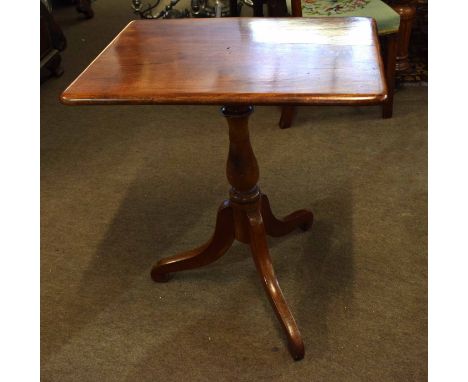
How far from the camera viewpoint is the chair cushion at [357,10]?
6.74 ft

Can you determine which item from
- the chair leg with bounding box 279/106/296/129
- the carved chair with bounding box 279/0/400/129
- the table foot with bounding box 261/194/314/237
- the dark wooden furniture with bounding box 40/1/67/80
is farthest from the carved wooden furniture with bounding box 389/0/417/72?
the dark wooden furniture with bounding box 40/1/67/80

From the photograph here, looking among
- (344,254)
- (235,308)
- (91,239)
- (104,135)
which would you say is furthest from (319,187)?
(104,135)

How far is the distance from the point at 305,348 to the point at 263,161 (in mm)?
911

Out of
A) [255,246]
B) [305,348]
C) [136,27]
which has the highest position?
[136,27]

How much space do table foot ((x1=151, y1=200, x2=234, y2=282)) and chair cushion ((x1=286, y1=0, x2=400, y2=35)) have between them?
1068 millimetres

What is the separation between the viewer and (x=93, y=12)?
12.7ft

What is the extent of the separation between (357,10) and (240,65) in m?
1.24

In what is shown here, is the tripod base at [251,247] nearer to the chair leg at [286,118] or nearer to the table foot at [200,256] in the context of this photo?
the table foot at [200,256]

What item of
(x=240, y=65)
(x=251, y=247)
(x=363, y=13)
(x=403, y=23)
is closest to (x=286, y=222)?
(x=251, y=247)

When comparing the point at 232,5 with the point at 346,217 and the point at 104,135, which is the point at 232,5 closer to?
the point at 104,135

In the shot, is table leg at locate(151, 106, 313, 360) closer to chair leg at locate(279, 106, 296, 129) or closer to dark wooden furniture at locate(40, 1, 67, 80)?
chair leg at locate(279, 106, 296, 129)

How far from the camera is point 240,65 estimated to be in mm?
1081

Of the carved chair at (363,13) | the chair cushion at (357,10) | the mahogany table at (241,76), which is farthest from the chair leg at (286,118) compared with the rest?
the mahogany table at (241,76)

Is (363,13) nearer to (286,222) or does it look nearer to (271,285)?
(286,222)
